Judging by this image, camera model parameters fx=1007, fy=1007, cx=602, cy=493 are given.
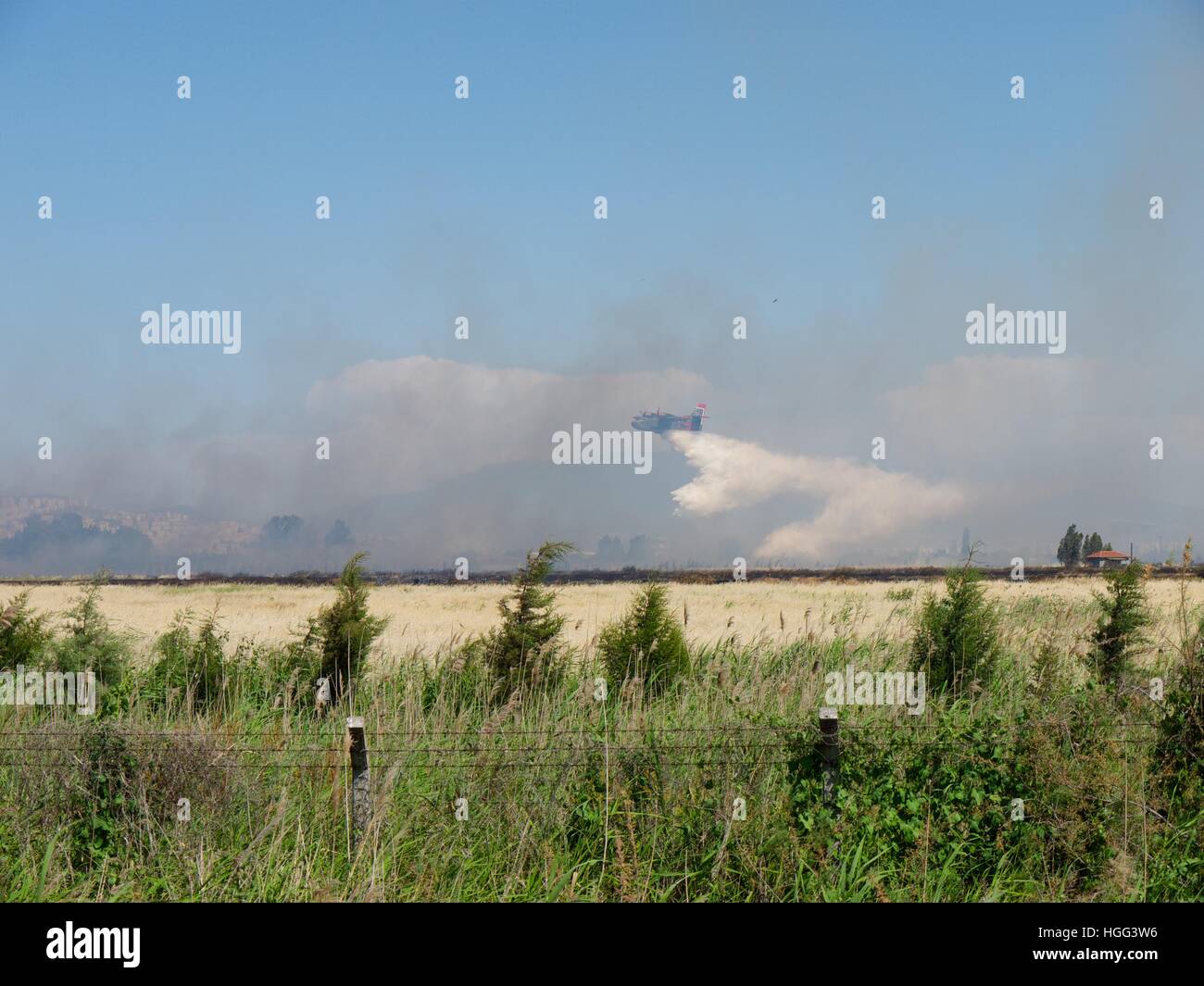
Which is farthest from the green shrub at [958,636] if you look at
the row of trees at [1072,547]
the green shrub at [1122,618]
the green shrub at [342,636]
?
the row of trees at [1072,547]

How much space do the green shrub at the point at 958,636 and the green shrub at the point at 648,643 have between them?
2761 mm

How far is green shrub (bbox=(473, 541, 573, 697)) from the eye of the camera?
1149 centimetres

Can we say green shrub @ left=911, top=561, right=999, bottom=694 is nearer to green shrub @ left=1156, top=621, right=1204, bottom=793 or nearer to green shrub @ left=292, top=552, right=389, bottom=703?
green shrub @ left=1156, top=621, right=1204, bottom=793

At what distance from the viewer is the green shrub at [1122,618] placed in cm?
1161

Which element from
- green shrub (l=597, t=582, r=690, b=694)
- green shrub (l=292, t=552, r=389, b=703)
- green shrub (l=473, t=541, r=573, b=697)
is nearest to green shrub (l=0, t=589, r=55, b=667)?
green shrub (l=292, t=552, r=389, b=703)

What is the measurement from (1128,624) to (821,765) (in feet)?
22.2

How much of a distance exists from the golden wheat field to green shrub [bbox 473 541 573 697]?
2.30 feet

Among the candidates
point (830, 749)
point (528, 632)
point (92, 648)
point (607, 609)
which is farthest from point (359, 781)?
point (607, 609)

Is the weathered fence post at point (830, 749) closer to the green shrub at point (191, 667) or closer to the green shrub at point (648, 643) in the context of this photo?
the green shrub at point (648, 643)

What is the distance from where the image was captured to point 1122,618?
38.5 ft
